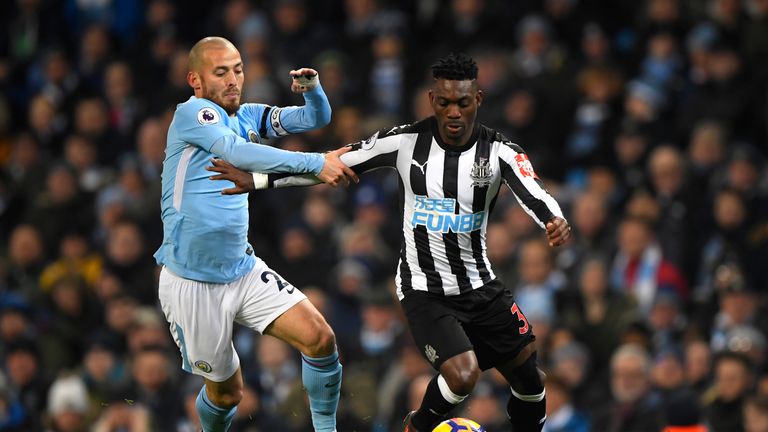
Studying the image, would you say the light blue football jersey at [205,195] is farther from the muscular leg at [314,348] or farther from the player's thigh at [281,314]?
the muscular leg at [314,348]

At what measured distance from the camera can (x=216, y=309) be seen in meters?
8.10

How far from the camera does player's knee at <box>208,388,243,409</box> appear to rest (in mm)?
8422

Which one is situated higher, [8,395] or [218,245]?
[218,245]

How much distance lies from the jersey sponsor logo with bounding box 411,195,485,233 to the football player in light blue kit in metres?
0.53

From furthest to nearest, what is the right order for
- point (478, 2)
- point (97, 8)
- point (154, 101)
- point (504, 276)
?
point (97, 8) → point (154, 101) → point (478, 2) → point (504, 276)

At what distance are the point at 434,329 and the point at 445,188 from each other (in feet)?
2.67

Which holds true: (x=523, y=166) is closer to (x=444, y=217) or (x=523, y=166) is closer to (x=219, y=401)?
(x=444, y=217)

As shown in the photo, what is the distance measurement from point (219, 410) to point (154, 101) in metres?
7.98

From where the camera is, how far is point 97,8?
1744 centimetres

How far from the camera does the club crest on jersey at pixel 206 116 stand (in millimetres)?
7820

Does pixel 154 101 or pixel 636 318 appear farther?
pixel 154 101

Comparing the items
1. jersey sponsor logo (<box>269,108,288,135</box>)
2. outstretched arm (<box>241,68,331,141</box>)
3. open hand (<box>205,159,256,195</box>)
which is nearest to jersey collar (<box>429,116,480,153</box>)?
outstretched arm (<box>241,68,331,141</box>)

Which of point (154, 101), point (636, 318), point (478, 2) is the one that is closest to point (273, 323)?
point (636, 318)

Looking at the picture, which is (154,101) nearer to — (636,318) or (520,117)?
(520,117)
